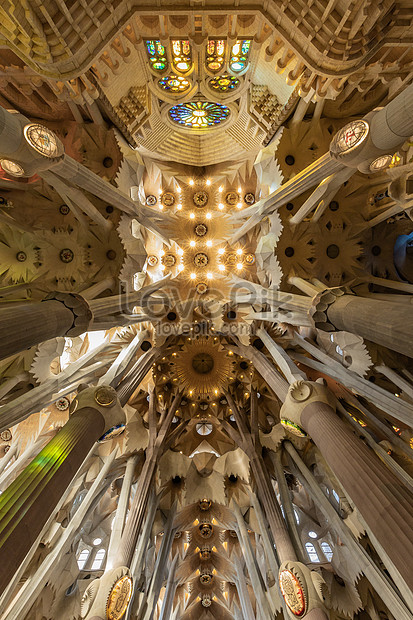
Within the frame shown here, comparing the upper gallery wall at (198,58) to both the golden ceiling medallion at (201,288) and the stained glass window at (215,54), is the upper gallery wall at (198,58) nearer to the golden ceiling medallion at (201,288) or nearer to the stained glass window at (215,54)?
the stained glass window at (215,54)

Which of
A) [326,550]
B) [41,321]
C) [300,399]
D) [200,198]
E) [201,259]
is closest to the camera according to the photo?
[41,321]

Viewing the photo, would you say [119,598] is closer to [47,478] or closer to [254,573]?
[47,478]

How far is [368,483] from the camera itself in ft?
13.0

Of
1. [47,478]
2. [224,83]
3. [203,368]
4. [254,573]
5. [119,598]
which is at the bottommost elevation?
[47,478]

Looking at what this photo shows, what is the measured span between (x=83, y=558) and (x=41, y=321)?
10.6 meters

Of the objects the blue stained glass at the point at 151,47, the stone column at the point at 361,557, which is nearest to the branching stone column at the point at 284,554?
the stone column at the point at 361,557

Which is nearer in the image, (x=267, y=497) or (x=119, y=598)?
(x=119, y=598)

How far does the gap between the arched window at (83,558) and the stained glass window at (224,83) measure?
15.9 m

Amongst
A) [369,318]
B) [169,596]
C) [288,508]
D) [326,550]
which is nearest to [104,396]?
[369,318]

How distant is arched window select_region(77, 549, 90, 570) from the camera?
1033cm

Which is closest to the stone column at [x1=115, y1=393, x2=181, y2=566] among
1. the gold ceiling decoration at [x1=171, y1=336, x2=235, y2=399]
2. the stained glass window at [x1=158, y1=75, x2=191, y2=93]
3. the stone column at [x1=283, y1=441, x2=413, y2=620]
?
the gold ceiling decoration at [x1=171, y1=336, x2=235, y2=399]

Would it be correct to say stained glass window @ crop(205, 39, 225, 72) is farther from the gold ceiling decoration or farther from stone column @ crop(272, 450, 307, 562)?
stone column @ crop(272, 450, 307, 562)

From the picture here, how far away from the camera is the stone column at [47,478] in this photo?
3525 mm

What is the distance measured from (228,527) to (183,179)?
14.9m
